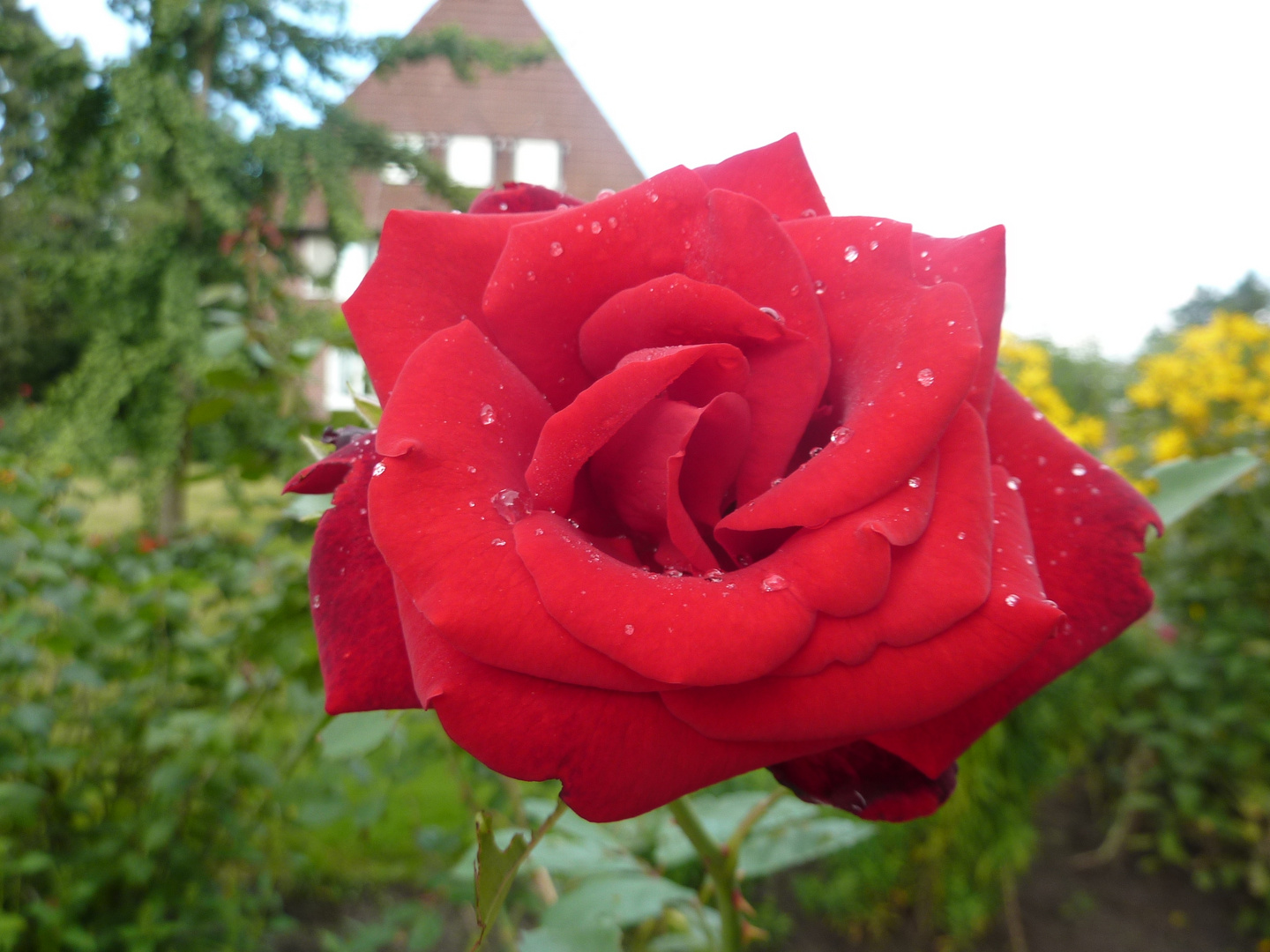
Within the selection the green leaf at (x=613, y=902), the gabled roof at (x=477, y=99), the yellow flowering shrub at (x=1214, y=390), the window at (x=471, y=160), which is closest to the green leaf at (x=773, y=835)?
the green leaf at (x=613, y=902)

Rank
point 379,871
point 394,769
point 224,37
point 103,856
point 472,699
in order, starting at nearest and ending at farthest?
point 472,699 < point 103,856 < point 394,769 < point 379,871 < point 224,37

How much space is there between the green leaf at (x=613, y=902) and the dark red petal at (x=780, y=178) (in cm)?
47

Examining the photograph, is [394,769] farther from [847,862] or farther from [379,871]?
[847,862]

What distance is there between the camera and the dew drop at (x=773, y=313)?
28cm

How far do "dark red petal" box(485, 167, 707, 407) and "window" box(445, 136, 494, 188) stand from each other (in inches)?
201

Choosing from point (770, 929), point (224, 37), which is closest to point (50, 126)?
point (224, 37)

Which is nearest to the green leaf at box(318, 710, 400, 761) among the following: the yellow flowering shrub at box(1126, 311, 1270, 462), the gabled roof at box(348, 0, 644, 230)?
the yellow flowering shrub at box(1126, 311, 1270, 462)

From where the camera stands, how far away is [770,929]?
6.12 feet

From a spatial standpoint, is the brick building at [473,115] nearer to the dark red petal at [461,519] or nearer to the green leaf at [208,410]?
the green leaf at [208,410]

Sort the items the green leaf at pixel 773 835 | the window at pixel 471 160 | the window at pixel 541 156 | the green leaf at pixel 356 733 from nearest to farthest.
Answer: the green leaf at pixel 356 733
the green leaf at pixel 773 835
the window at pixel 541 156
the window at pixel 471 160

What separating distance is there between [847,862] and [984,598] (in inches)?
78.6

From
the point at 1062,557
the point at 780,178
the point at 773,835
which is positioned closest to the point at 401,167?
the point at 773,835

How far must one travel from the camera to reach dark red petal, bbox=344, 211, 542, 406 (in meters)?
0.28

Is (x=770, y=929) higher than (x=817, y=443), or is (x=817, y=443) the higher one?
(x=817, y=443)
